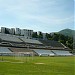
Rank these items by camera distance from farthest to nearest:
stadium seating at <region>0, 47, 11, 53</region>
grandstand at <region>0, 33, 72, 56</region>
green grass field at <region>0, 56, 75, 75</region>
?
grandstand at <region>0, 33, 72, 56</region>, stadium seating at <region>0, 47, 11, 53</region>, green grass field at <region>0, 56, 75, 75</region>

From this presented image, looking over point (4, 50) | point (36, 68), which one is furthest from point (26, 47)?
point (36, 68)

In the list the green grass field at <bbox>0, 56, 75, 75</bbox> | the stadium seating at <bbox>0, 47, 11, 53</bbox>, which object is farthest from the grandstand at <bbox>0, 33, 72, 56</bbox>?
the green grass field at <bbox>0, 56, 75, 75</bbox>

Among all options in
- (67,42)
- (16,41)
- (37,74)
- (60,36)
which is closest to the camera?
(37,74)

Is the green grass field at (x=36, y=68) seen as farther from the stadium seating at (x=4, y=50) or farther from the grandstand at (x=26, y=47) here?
the grandstand at (x=26, y=47)

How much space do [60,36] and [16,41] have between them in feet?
144

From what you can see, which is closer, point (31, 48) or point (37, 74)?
point (37, 74)

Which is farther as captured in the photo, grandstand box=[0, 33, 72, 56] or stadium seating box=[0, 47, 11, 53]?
grandstand box=[0, 33, 72, 56]

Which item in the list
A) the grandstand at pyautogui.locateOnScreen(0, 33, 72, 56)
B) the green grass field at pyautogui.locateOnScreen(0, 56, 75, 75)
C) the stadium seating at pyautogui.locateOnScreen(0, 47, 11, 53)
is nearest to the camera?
the green grass field at pyautogui.locateOnScreen(0, 56, 75, 75)

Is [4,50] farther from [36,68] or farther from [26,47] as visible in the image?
[36,68]

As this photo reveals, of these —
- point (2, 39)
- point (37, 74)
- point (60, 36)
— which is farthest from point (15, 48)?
point (37, 74)

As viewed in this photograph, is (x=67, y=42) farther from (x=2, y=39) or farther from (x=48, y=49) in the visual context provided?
(x=2, y=39)

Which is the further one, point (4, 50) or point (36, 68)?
point (4, 50)

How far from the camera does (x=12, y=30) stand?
157625 millimetres

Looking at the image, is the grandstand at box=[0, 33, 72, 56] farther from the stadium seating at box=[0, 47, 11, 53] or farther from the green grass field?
the green grass field
